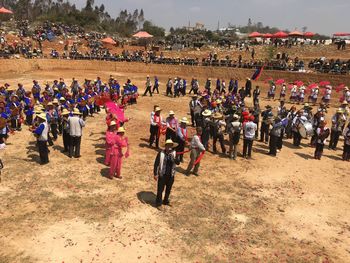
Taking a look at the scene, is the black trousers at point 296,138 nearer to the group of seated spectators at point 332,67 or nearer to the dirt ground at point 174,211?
the dirt ground at point 174,211

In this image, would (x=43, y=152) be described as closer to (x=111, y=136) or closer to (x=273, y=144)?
(x=111, y=136)

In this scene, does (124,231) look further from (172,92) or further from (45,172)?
(172,92)

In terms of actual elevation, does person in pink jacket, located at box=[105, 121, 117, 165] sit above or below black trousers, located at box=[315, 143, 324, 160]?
above

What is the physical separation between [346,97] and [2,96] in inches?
805

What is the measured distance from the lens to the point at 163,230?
8.84 meters

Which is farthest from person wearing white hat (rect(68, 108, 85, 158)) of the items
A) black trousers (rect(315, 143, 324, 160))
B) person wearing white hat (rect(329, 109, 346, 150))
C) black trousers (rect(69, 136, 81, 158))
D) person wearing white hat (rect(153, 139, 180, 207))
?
person wearing white hat (rect(329, 109, 346, 150))

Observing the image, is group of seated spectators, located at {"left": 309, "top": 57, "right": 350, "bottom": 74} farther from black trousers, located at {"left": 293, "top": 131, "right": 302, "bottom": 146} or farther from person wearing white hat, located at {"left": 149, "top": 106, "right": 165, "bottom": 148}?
person wearing white hat, located at {"left": 149, "top": 106, "right": 165, "bottom": 148}

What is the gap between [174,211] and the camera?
9.77 metres

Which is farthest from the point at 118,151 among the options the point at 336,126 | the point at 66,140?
the point at 336,126

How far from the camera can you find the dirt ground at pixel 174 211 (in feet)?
26.5

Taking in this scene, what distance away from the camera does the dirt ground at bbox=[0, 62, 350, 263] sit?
26.5ft

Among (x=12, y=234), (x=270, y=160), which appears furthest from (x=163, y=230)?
(x=270, y=160)

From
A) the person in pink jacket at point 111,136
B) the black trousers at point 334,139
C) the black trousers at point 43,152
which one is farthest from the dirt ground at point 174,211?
the black trousers at point 334,139

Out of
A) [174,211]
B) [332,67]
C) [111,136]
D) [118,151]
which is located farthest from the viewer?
[332,67]
